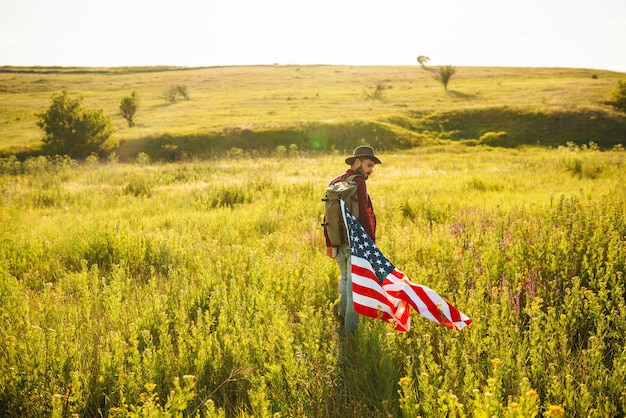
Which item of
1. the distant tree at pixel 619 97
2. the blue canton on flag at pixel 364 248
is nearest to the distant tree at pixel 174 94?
the distant tree at pixel 619 97

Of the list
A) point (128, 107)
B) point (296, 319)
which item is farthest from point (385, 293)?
point (128, 107)

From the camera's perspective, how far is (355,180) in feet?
14.9

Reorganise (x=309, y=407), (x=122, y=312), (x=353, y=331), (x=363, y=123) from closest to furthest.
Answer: (x=309, y=407), (x=353, y=331), (x=122, y=312), (x=363, y=123)

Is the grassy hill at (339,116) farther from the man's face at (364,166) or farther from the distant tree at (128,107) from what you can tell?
the man's face at (364,166)

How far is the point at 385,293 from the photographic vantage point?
4211 mm

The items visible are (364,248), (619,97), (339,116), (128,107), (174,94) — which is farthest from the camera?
(174,94)

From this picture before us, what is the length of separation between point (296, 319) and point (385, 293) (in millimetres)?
1152

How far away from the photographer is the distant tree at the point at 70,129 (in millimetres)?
33156

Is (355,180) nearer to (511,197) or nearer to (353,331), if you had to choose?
(353,331)

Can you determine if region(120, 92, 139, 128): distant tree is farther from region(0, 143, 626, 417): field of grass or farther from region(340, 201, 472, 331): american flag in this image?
region(340, 201, 472, 331): american flag

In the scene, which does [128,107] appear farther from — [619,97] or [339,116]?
[619,97]

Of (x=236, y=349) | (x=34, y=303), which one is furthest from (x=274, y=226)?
(x=236, y=349)

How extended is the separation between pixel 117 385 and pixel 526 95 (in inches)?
2361

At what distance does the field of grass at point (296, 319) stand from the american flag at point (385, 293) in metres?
0.19
